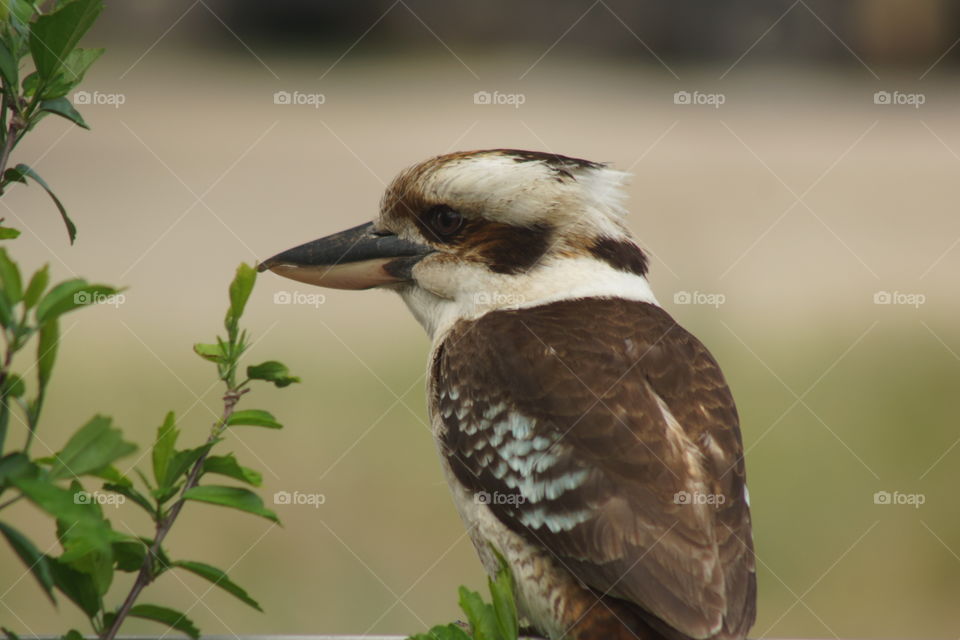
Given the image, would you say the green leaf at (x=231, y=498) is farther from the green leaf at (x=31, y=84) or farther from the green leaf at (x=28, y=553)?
the green leaf at (x=31, y=84)

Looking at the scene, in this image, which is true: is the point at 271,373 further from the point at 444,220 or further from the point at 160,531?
the point at 444,220

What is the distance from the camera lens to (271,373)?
108 centimetres

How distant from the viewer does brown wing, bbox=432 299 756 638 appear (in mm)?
1597

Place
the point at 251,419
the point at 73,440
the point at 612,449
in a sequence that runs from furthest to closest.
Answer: the point at 612,449 → the point at 251,419 → the point at 73,440

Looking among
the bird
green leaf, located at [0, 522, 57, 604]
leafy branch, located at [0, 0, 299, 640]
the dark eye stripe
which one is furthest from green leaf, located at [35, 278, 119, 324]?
the dark eye stripe

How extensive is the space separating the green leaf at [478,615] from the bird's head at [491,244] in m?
0.91

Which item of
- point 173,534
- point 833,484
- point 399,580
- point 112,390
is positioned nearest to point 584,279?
point 399,580

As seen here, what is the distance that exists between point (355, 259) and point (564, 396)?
532 millimetres

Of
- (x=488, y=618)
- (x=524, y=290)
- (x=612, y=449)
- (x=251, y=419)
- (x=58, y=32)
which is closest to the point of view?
(x=58, y=32)

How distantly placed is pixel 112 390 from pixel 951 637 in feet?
10.9

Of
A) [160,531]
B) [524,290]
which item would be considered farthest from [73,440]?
[524,290]

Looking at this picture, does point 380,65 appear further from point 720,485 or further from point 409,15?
point 720,485

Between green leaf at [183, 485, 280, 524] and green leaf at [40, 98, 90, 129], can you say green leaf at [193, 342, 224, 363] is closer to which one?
green leaf at [183, 485, 280, 524]

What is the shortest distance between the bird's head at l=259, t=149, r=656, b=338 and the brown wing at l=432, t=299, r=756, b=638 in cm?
8
